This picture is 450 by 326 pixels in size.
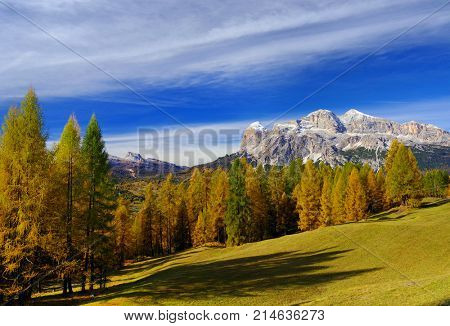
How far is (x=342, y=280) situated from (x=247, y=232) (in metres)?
38.3

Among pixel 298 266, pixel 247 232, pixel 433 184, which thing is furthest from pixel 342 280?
pixel 433 184

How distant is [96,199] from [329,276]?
2162 centimetres

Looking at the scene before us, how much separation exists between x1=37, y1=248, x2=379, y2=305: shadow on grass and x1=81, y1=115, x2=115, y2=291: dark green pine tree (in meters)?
3.05

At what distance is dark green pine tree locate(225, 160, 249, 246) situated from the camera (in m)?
63.5

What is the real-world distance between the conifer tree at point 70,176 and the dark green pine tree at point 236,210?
36.3m

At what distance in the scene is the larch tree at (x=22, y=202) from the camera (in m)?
21.5

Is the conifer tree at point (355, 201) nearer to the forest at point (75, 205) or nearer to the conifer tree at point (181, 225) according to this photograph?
the forest at point (75, 205)

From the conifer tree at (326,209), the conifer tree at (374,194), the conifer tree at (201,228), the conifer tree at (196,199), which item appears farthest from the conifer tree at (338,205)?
the conifer tree at (196,199)

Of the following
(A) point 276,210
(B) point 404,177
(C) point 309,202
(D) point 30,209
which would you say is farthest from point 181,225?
(D) point 30,209

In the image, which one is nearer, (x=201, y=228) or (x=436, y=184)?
(x=201, y=228)

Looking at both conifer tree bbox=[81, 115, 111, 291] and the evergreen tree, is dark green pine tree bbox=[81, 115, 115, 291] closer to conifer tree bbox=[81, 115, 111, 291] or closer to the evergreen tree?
conifer tree bbox=[81, 115, 111, 291]

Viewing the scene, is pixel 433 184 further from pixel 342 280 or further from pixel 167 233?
pixel 342 280

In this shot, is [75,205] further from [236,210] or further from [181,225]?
[181,225]

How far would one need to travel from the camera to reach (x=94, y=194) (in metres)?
31.5
